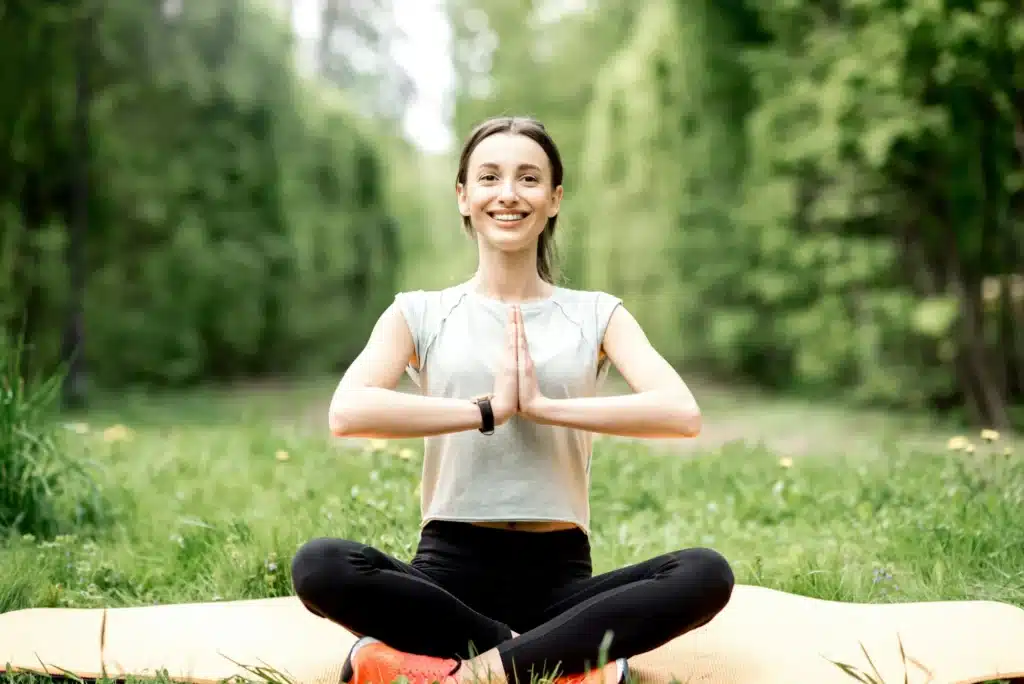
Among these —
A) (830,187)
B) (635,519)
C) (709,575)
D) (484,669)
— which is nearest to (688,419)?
(709,575)

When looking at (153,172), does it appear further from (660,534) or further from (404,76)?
(660,534)

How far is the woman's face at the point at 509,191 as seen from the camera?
2.06 meters

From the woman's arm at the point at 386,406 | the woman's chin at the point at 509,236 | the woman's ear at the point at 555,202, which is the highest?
the woman's ear at the point at 555,202

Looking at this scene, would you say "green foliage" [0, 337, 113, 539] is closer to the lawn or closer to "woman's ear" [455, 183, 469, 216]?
the lawn

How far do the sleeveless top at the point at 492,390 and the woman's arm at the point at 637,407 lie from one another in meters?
0.09

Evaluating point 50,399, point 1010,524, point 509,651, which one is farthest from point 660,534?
point 50,399

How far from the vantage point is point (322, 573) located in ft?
5.90

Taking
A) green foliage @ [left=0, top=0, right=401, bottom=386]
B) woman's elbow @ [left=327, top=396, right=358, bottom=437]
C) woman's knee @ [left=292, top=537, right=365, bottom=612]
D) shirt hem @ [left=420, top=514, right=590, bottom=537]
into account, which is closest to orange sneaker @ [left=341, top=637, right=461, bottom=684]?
A: woman's knee @ [left=292, top=537, right=365, bottom=612]

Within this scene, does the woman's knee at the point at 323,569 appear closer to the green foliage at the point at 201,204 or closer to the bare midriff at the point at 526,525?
the bare midriff at the point at 526,525

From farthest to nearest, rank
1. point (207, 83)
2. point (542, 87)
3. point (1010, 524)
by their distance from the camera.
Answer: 1. point (542, 87)
2. point (207, 83)
3. point (1010, 524)

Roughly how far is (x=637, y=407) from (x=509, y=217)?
0.48 m

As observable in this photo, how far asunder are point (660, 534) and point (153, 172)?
7.71 metres

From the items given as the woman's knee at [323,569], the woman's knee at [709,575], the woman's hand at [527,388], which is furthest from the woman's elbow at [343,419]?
the woman's knee at [709,575]

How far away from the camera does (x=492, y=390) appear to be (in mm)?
1997
